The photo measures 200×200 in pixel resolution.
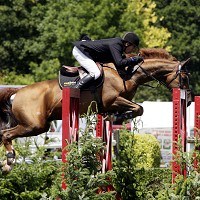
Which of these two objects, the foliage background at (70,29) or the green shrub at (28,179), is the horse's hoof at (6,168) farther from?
the foliage background at (70,29)

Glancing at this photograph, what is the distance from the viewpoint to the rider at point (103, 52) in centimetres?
916

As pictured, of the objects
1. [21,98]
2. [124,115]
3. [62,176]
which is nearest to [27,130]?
[21,98]

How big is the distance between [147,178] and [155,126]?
11.8 metres

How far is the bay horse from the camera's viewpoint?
31.2 feet

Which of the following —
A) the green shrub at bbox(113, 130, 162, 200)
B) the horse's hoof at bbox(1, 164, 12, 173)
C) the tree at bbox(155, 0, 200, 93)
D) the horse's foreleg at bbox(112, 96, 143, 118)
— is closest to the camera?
the green shrub at bbox(113, 130, 162, 200)

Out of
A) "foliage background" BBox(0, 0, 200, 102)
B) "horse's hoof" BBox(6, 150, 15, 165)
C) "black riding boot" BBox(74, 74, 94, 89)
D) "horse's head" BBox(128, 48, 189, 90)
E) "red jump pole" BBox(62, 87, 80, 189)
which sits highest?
"foliage background" BBox(0, 0, 200, 102)

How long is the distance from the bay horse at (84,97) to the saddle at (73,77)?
7cm

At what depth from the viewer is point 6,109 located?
9.96 metres

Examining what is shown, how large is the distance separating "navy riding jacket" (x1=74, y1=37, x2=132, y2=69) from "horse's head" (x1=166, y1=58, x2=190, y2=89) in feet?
2.57

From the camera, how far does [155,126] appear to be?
2088 centimetres

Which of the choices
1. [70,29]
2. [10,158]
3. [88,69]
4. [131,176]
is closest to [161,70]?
[88,69]

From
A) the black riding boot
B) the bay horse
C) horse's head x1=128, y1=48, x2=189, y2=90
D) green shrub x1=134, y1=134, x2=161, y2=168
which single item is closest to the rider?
the black riding boot

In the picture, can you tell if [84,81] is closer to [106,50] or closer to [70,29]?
[106,50]

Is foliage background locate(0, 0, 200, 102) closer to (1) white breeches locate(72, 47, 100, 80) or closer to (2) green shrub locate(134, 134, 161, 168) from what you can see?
(2) green shrub locate(134, 134, 161, 168)
